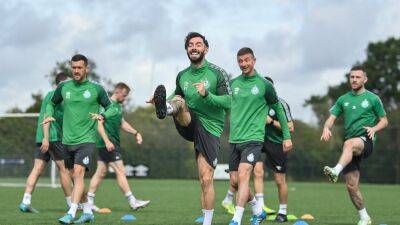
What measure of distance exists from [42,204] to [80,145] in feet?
18.3

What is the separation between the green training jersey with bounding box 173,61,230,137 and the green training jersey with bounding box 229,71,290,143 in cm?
92

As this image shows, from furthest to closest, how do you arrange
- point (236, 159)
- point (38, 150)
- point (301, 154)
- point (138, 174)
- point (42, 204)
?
point (301, 154), point (138, 174), point (42, 204), point (38, 150), point (236, 159)

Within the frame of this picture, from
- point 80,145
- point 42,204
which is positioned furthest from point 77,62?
point 42,204

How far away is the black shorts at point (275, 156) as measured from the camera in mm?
13180

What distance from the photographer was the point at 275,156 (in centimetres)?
1323

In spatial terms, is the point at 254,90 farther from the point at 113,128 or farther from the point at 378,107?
the point at 113,128

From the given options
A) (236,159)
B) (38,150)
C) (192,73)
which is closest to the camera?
(192,73)

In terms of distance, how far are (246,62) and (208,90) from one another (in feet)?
5.01

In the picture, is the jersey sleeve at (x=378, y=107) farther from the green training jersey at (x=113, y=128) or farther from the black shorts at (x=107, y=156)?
the black shorts at (x=107, y=156)

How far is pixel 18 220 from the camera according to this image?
11.5 meters

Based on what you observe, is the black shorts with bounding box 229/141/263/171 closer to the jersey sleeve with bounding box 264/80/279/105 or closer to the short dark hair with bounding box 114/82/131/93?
the jersey sleeve with bounding box 264/80/279/105

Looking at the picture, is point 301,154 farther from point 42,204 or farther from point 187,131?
point 187,131

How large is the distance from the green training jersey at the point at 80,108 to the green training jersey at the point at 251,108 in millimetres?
1902

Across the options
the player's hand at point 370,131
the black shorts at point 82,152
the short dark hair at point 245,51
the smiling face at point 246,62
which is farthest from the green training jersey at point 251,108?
the black shorts at point 82,152
